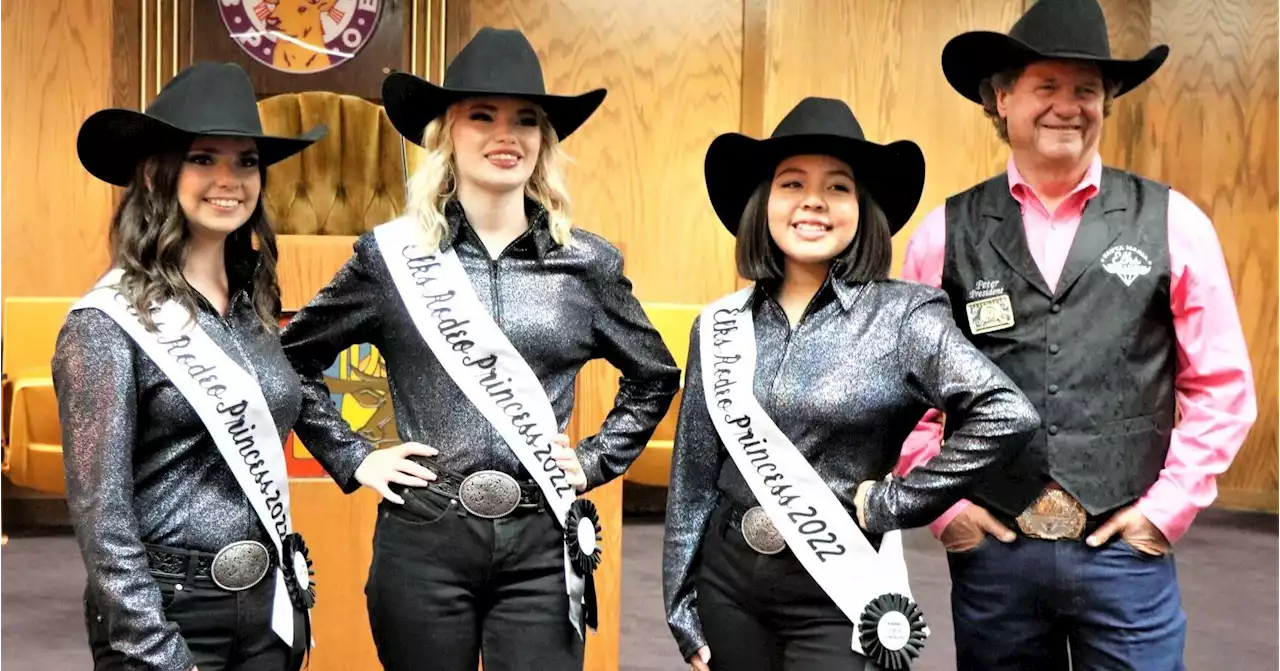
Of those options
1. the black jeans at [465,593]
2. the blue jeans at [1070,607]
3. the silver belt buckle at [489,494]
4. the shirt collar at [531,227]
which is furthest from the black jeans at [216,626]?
the blue jeans at [1070,607]

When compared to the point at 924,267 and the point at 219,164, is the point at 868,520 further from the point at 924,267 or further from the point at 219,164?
the point at 219,164

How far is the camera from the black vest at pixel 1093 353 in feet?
6.88

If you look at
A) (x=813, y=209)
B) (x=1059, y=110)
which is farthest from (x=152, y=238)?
(x=1059, y=110)

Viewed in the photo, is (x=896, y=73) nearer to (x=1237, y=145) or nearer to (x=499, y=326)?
(x=1237, y=145)

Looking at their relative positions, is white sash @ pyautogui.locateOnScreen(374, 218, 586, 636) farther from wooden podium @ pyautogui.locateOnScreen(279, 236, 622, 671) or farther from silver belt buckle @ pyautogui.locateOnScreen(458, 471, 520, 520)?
wooden podium @ pyautogui.locateOnScreen(279, 236, 622, 671)

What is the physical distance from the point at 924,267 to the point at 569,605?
32.2 inches

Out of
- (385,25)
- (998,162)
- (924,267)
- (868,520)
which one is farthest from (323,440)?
(998,162)

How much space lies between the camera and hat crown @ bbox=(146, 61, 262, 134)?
189 cm

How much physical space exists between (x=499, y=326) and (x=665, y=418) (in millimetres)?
3561

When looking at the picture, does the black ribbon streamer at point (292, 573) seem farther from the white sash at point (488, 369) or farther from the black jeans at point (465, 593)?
the white sash at point (488, 369)

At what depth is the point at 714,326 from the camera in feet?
6.72

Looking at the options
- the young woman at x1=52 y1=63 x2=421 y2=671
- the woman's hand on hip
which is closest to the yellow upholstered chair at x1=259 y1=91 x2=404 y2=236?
the young woman at x1=52 y1=63 x2=421 y2=671

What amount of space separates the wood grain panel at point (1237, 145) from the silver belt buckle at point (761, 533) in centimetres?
520

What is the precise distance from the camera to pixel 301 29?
5.83 m
